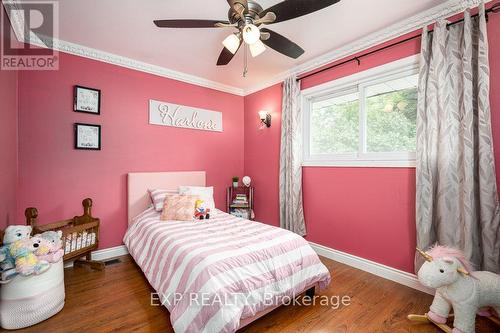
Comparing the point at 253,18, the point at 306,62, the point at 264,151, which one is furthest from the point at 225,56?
the point at 264,151

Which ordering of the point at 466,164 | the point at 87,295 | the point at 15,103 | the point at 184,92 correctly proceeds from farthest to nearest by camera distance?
the point at 184,92
the point at 15,103
the point at 87,295
the point at 466,164

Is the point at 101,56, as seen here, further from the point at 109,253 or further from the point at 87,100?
the point at 109,253

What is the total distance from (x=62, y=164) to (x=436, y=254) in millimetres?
3688

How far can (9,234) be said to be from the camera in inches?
68.1

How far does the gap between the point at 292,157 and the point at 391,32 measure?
68.8 inches

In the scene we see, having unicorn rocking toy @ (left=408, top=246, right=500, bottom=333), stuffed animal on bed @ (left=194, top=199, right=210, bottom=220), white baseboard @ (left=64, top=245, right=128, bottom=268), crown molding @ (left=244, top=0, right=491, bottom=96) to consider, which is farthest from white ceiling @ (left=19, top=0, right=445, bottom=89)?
white baseboard @ (left=64, top=245, right=128, bottom=268)

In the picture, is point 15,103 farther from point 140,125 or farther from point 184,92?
point 184,92

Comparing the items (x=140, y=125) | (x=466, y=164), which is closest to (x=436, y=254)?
(x=466, y=164)

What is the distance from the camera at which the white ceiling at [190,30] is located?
6.60 ft

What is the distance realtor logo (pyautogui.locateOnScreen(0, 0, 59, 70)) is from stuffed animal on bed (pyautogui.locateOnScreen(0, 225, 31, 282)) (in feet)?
4.39

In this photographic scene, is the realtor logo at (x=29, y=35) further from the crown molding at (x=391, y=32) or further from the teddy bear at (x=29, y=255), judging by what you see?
the crown molding at (x=391, y=32)

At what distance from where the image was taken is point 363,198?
2605 millimetres

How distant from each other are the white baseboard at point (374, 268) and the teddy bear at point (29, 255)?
2.85 m

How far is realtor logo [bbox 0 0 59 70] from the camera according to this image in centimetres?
196
